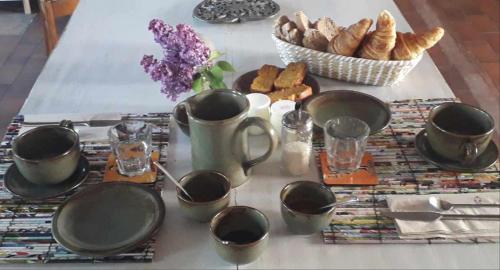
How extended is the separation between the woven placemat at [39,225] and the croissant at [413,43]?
0.51 metres

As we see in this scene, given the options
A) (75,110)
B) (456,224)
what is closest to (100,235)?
(75,110)

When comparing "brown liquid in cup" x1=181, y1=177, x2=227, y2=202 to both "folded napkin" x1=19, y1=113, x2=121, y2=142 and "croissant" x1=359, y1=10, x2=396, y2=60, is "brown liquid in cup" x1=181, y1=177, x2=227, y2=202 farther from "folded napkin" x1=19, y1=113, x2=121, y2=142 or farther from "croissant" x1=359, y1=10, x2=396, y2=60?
"croissant" x1=359, y1=10, x2=396, y2=60

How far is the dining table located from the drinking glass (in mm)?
44

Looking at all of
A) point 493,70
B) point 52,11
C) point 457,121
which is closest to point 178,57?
point 457,121

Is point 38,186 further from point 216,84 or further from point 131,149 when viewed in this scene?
point 216,84

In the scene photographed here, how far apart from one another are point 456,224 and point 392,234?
99mm

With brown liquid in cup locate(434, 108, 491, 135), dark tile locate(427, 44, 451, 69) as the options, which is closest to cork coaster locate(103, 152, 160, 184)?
brown liquid in cup locate(434, 108, 491, 135)

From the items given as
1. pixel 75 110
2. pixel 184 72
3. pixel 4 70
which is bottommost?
pixel 4 70

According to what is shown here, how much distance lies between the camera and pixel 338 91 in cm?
114

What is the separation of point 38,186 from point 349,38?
66 centimetres

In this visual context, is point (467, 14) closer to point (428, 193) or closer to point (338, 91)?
point (338, 91)

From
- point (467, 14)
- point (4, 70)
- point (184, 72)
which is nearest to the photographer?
point (184, 72)

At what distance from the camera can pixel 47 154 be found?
0.96m

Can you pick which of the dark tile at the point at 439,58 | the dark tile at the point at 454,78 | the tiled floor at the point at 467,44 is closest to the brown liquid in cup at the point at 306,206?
the tiled floor at the point at 467,44
